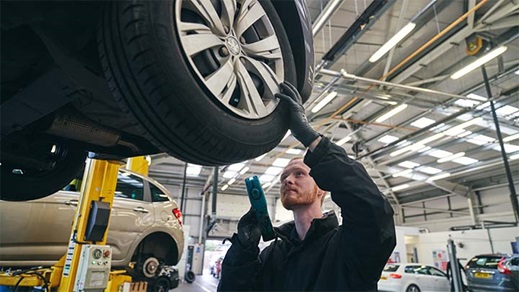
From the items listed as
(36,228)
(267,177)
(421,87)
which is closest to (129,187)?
(36,228)

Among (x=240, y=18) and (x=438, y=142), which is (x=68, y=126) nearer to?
(x=240, y=18)

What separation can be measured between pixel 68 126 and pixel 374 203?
1.04 metres

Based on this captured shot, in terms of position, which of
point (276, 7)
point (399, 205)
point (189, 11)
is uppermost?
point (399, 205)

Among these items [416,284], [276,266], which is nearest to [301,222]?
[276,266]

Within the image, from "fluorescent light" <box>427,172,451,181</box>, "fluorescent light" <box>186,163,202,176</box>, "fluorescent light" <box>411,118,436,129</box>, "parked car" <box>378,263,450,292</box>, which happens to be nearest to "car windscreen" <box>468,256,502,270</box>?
"parked car" <box>378,263,450,292</box>

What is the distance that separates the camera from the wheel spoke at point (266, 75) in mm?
1030

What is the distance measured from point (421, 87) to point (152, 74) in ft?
29.2

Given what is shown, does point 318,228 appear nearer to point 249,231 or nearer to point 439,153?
point 249,231

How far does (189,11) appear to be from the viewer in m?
0.91

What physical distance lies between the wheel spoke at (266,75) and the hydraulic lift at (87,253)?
66.4 inches

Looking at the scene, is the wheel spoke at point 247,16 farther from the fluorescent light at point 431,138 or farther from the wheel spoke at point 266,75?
the fluorescent light at point 431,138

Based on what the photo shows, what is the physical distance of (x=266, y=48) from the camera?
109cm

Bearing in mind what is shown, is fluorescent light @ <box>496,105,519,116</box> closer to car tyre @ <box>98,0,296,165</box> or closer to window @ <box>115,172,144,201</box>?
window @ <box>115,172,144,201</box>

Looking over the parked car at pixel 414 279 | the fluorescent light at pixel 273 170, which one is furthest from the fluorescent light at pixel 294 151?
the parked car at pixel 414 279
